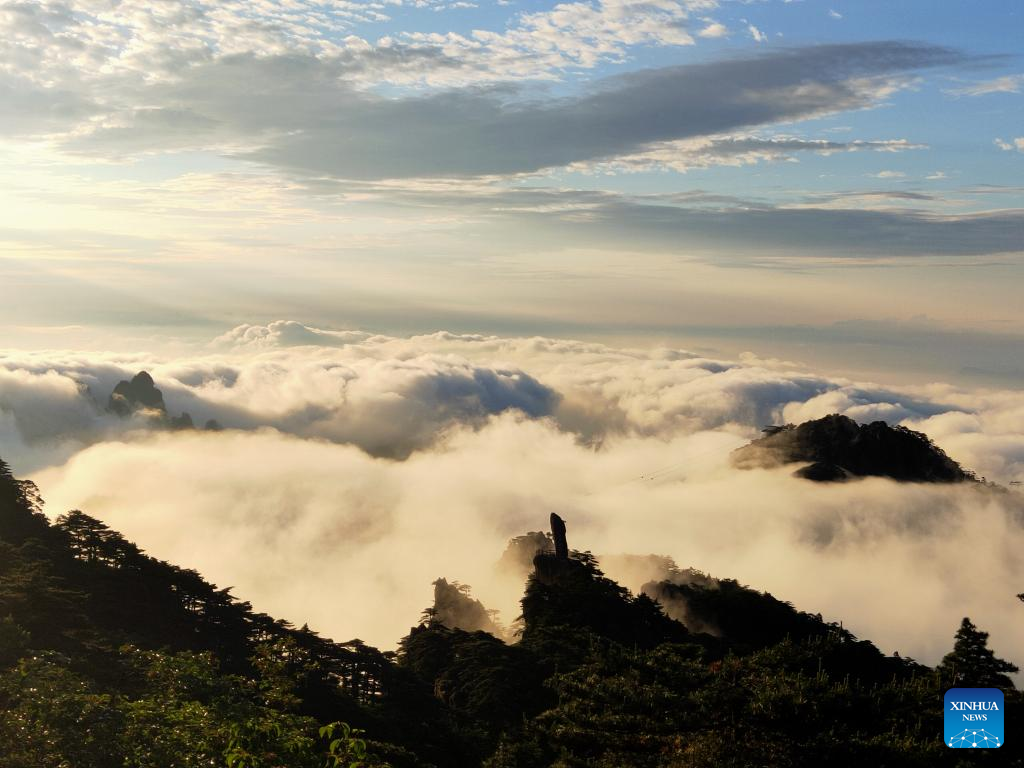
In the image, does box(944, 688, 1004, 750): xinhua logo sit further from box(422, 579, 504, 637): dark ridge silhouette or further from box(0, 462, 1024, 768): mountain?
box(422, 579, 504, 637): dark ridge silhouette

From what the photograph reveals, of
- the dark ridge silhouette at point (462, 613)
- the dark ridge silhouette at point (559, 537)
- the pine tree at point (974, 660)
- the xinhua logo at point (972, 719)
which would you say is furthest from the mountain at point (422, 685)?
the dark ridge silhouette at point (462, 613)

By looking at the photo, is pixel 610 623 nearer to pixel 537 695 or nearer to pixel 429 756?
pixel 537 695

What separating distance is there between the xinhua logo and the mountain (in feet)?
2.07

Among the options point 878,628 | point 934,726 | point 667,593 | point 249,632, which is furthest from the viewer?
point 878,628

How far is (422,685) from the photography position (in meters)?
62.7

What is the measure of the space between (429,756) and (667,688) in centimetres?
2214

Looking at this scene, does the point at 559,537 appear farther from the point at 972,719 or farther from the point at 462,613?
the point at 972,719

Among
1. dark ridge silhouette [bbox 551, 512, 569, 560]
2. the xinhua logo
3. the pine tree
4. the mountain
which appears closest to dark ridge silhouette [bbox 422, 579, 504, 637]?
dark ridge silhouette [bbox 551, 512, 569, 560]

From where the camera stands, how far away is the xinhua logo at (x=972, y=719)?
31.2 meters

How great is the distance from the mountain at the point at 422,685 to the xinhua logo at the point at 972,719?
0.63m

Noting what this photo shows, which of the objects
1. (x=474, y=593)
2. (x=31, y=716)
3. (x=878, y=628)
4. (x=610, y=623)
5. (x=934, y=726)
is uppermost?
(x=31, y=716)

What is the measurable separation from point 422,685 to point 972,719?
39.8m

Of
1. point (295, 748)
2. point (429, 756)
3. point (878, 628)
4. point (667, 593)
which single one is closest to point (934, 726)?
point (295, 748)

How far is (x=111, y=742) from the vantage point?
27188 millimetres
